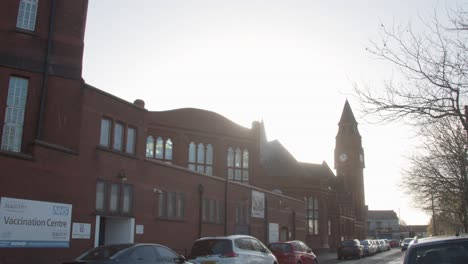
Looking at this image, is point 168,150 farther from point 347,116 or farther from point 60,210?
point 347,116

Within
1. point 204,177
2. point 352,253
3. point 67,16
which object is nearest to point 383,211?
point 352,253

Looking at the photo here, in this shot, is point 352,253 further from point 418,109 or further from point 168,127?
point 418,109

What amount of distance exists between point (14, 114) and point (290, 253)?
45.7 ft

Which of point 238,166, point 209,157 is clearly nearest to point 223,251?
point 209,157

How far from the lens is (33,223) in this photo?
17.4m

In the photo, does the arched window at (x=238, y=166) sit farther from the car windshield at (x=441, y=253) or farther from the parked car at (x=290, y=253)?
the car windshield at (x=441, y=253)

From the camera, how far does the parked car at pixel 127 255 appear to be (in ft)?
38.1

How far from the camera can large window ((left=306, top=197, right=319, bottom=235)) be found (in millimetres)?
61094

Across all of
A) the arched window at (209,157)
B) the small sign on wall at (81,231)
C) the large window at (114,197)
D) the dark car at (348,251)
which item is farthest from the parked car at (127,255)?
the arched window at (209,157)

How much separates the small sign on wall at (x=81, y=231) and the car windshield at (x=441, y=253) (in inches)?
610

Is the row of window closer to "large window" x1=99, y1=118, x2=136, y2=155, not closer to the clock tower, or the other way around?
"large window" x1=99, y1=118, x2=136, y2=155

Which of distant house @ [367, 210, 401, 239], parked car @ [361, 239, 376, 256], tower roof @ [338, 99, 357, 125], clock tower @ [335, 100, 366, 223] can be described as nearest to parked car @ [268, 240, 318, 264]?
parked car @ [361, 239, 376, 256]

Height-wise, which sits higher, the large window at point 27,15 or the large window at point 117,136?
the large window at point 27,15

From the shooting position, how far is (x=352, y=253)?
4162cm
